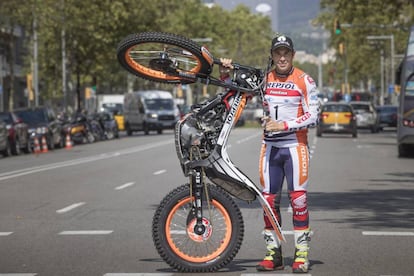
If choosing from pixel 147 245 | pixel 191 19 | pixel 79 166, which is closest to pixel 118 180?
pixel 79 166

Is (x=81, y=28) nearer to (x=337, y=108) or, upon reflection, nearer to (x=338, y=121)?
(x=337, y=108)

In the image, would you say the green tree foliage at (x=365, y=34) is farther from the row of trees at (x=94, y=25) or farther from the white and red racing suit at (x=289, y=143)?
the white and red racing suit at (x=289, y=143)

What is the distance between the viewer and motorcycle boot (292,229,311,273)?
31.6 feet

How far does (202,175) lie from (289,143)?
2.65 feet

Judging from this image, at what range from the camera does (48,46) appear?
6938cm

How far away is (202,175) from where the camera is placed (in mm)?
9531

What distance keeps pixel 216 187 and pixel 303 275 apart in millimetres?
973

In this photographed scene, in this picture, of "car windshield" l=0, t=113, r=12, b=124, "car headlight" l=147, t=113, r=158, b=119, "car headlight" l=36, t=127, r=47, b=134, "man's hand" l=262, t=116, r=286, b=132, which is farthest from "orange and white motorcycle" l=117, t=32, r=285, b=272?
"car headlight" l=147, t=113, r=158, b=119

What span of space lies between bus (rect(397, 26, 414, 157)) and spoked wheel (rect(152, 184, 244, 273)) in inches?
893

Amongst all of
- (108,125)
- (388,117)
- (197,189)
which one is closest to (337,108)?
(108,125)

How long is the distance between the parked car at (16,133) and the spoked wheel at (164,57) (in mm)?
30855

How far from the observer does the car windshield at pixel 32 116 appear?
145 ft

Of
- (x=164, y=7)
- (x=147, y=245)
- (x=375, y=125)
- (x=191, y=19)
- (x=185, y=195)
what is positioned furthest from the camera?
(x=191, y=19)

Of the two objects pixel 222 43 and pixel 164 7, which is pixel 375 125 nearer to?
pixel 164 7
